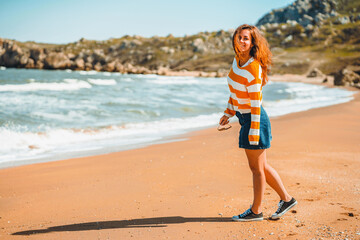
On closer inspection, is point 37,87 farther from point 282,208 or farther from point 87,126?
point 282,208

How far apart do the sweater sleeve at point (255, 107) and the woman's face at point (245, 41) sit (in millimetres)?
316

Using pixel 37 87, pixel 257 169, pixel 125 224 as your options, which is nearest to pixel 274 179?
pixel 257 169

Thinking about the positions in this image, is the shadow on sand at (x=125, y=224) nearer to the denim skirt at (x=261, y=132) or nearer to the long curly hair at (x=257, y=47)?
the denim skirt at (x=261, y=132)

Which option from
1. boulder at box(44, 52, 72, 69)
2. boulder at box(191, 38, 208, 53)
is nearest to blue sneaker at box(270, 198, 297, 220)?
boulder at box(44, 52, 72, 69)

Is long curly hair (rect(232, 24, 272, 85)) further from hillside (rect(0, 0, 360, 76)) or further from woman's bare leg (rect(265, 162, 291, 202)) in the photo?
hillside (rect(0, 0, 360, 76))

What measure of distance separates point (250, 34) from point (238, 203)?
1879mm

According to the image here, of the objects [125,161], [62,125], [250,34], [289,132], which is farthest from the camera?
[62,125]

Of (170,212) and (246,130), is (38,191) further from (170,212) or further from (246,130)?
(246,130)

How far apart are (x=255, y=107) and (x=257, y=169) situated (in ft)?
2.16

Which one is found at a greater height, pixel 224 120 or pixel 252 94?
pixel 252 94

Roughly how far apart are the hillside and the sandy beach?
223ft

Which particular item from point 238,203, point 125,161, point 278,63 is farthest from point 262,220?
point 278,63

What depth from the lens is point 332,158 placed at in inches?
224

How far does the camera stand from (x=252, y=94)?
3.05 m
